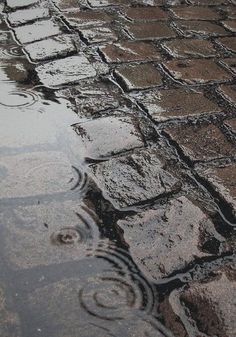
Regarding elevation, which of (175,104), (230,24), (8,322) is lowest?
(8,322)

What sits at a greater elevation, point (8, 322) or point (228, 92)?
point (228, 92)

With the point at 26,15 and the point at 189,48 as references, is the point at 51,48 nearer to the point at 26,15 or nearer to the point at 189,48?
the point at 26,15

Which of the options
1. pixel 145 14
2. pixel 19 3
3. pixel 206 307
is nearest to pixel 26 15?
pixel 19 3

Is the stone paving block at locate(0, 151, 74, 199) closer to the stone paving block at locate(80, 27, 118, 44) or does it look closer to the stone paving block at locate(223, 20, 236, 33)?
the stone paving block at locate(80, 27, 118, 44)

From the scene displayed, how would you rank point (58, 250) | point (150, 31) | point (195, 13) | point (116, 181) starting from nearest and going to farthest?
point (58, 250)
point (116, 181)
point (150, 31)
point (195, 13)

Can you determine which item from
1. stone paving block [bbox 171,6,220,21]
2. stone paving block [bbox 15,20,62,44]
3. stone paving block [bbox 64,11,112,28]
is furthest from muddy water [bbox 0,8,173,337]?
stone paving block [bbox 171,6,220,21]

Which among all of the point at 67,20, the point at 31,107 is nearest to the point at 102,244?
the point at 31,107

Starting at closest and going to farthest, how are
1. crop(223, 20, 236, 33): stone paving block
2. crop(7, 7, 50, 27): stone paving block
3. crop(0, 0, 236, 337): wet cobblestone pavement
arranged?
crop(0, 0, 236, 337): wet cobblestone pavement → crop(7, 7, 50, 27): stone paving block → crop(223, 20, 236, 33): stone paving block
